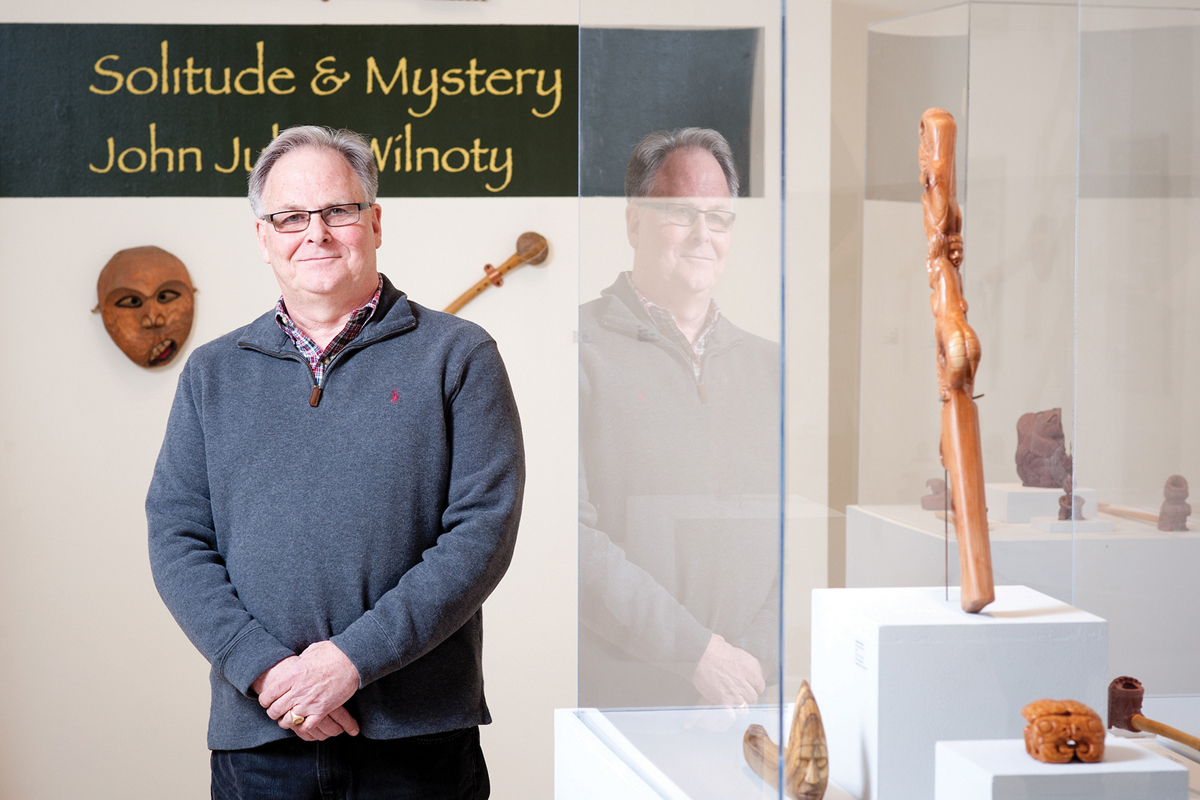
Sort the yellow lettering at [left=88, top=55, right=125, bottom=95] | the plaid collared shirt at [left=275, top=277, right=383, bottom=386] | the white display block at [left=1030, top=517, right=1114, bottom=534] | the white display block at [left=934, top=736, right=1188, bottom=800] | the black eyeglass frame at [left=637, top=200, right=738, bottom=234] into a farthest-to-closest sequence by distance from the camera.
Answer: the yellow lettering at [left=88, top=55, right=125, bottom=95]
the plaid collared shirt at [left=275, top=277, right=383, bottom=386]
the white display block at [left=1030, top=517, right=1114, bottom=534]
the black eyeglass frame at [left=637, top=200, right=738, bottom=234]
the white display block at [left=934, top=736, right=1188, bottom=800]

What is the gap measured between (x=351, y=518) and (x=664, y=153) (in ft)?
1.97

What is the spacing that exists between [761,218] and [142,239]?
2.07 metres

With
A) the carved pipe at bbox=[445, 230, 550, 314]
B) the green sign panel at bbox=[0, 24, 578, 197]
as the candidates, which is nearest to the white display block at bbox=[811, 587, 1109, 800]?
the carved pipe at bbox=[445, 230, 550, 314]

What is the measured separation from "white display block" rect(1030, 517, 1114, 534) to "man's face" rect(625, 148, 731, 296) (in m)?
0.40

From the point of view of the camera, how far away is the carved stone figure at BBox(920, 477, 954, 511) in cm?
94

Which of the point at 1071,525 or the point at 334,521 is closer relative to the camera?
the point at 1071,525

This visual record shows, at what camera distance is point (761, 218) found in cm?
81

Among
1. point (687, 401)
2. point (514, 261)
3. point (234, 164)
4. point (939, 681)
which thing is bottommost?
point (939, 681)

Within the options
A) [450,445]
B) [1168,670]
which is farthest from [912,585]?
[450,445]

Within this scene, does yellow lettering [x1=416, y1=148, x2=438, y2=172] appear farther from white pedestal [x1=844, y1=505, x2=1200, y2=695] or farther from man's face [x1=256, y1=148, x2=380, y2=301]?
white pedestal [x1=844, y1=505, x2=1200, y2=695]

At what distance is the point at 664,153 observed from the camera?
3.29ft

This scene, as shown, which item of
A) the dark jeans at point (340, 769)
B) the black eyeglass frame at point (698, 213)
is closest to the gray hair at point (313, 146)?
the black eyeglass frame at point (698, 213)

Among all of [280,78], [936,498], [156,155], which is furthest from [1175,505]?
[156,155]

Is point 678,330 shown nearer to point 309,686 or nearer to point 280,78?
point 309,686
